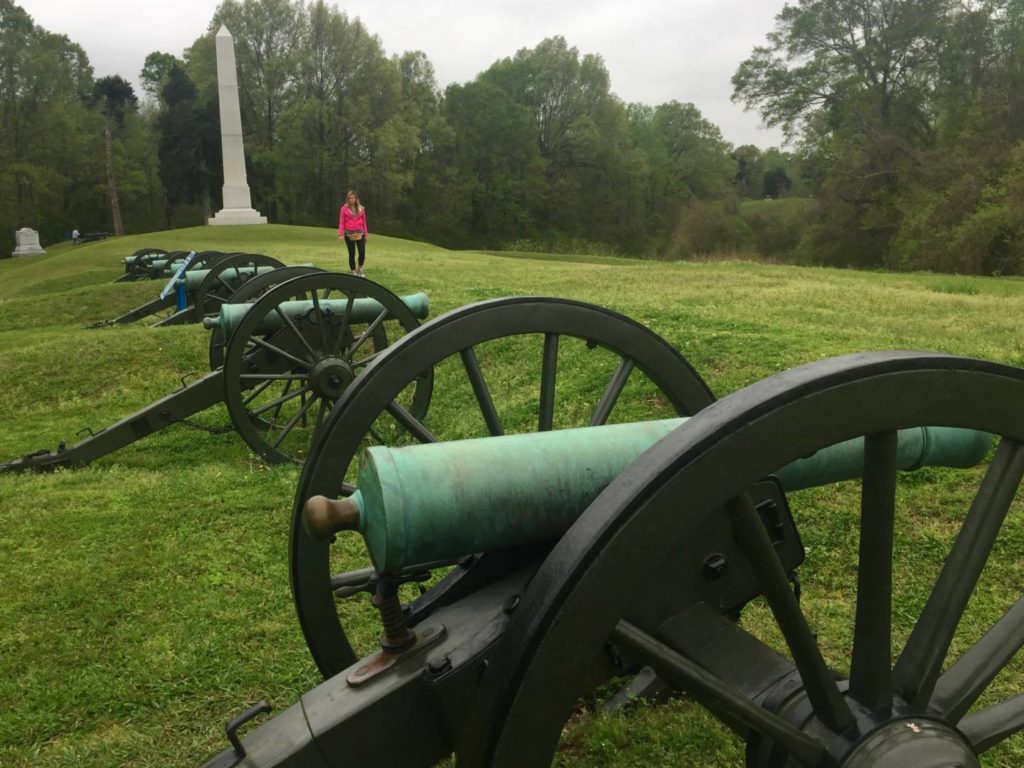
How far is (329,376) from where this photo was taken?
19.7 ft

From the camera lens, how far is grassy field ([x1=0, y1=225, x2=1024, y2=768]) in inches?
111

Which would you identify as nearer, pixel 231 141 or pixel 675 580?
pixel 675 580

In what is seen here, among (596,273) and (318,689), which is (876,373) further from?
(596,273)

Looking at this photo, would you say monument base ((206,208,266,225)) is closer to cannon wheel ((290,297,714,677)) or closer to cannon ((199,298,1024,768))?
cannon wheel ((290,297,714,677))

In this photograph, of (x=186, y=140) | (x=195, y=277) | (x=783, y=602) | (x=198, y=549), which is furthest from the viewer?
(x=186, y=140)

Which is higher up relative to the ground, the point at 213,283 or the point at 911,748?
the point at 213,283

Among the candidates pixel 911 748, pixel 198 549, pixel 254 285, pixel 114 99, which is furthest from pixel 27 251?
pixel 911 748

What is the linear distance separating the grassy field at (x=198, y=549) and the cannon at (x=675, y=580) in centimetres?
105

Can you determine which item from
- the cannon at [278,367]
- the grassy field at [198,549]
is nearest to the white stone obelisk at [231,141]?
the grassy field at [198,549]

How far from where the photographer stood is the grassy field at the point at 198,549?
281 centimetres

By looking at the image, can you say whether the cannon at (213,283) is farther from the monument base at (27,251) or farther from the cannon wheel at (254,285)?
the monument base at (27,251)

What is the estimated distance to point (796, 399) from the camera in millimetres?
1313

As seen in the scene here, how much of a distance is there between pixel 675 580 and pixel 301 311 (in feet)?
15.6

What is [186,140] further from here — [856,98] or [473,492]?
[473,492]
